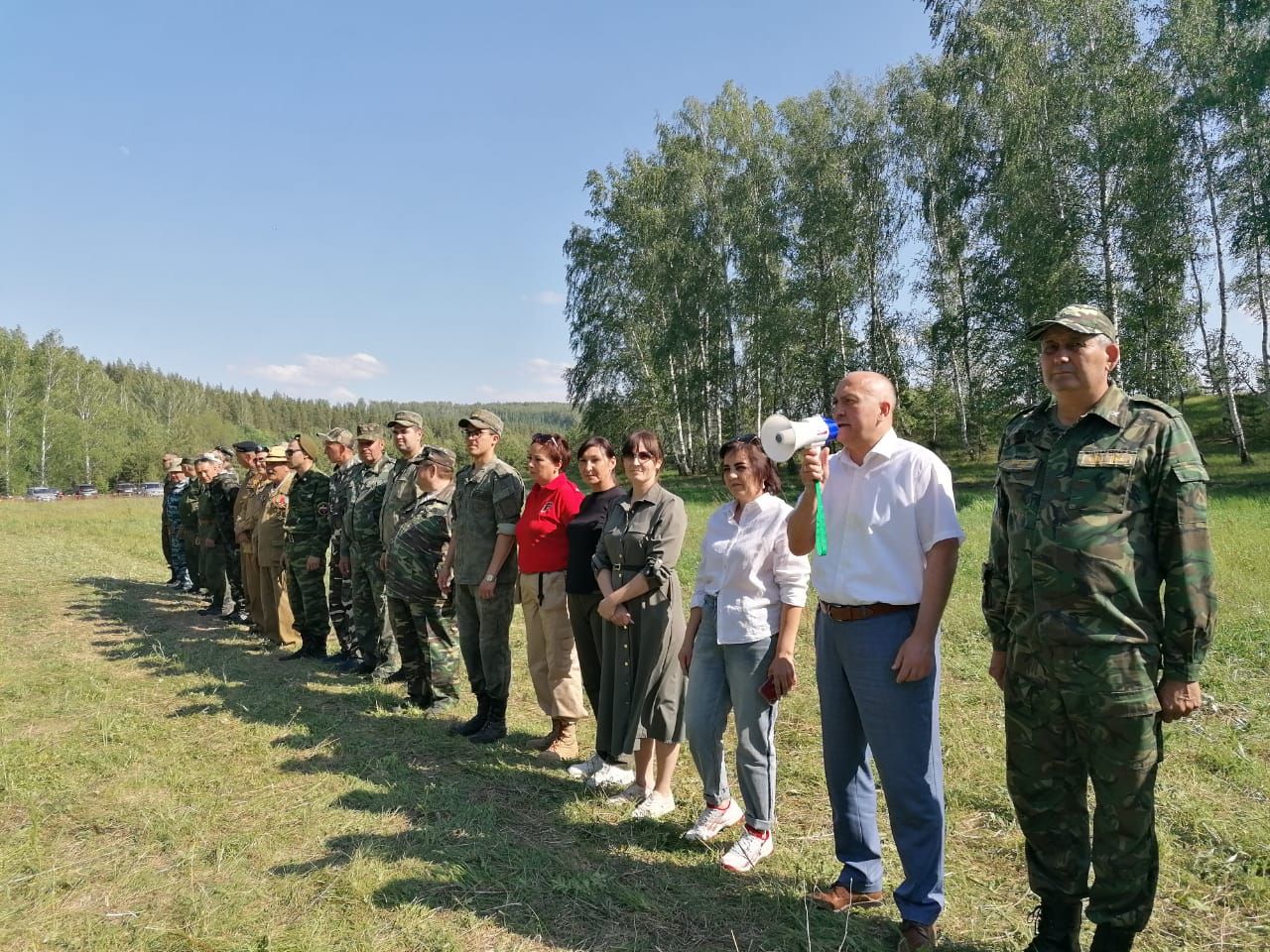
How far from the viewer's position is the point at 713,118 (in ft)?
78.7

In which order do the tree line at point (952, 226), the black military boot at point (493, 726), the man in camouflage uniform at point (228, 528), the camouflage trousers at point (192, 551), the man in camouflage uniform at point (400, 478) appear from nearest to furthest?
the black military boot at point (493, 726)
the man in camouflage uniform at point (400, 478)
the man in camouflage uniform at point (228, 528)
the camouflage trousers at point (192, 551)
the tree line at point (952, 226)

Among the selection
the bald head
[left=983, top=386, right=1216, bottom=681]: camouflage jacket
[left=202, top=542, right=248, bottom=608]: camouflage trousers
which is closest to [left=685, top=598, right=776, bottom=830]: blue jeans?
the bald head

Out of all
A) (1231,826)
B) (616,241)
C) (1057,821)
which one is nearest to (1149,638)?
(1057,821)

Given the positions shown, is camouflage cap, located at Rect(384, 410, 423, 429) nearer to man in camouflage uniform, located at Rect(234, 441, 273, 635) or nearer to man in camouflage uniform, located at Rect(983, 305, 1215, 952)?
man in camouflage uniform, located at Rect(234, 441, 273, 635)

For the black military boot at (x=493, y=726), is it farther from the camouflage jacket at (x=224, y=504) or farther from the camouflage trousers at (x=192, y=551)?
the camouflage trousers at (x=192, y=551)

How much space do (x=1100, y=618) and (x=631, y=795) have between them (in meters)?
2.47

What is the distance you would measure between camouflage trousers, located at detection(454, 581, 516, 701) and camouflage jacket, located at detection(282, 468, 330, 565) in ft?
9.29

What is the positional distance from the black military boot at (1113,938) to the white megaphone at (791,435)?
1.70 m

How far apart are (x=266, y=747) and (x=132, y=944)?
2.04 m

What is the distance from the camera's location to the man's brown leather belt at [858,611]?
262 centimetres

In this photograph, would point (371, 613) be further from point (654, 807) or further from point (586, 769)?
point (654, 807)

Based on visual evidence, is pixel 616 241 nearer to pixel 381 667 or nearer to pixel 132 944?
pixel 381 667

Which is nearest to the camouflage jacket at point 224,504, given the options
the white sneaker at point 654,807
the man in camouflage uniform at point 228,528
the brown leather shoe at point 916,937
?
the man in camouflage uniform at point 228,528

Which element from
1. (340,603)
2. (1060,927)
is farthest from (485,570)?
(1060,927)
